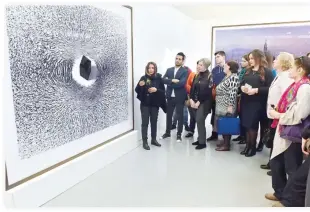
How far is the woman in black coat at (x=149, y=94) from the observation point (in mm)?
3773

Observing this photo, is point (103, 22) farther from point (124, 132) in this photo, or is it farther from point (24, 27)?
point (124, 132)

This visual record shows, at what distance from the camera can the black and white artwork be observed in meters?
2.13

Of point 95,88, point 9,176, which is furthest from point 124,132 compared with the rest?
point 9,176

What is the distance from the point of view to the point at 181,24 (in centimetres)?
600

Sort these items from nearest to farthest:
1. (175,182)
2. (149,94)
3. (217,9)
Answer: (175,182)
(149,94)
(217,9)

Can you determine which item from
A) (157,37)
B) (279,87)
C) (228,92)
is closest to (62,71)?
(228,92)

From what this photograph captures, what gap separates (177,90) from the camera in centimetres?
440

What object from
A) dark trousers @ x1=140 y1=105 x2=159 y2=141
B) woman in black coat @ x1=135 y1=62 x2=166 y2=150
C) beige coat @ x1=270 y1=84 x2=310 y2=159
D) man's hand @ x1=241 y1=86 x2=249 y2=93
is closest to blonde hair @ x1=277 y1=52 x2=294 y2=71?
man's hand @ x1=241 y1=86 x2=249 y2=93

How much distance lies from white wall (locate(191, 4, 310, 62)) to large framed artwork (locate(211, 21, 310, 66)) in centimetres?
12

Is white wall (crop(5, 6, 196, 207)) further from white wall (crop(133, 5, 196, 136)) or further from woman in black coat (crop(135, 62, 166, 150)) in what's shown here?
woman in black coat (crop(135, 62, 166, 150))

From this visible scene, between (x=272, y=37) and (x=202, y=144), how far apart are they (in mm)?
4034

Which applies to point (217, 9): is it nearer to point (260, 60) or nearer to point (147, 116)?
point (260, 60)

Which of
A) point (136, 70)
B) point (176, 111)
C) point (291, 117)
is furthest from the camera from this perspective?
point (176, 111)

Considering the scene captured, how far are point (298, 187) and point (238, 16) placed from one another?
18.6ft
